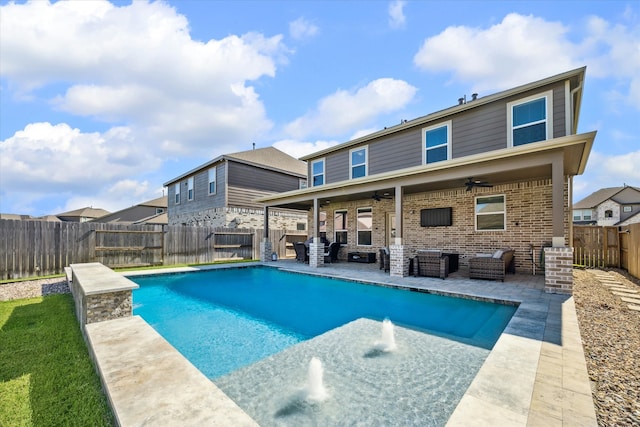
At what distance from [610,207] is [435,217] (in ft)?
124

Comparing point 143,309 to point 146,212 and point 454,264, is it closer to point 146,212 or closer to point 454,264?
point 454,264

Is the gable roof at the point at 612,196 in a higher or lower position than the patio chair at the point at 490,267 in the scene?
higher

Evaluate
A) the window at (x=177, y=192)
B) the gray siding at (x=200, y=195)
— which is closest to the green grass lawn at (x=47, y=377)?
the gray siding at (x=200, y=195)

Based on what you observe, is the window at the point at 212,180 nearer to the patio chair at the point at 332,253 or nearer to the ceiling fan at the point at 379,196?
the patio chair at the point at 332,253

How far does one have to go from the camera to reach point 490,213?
987 centimetres

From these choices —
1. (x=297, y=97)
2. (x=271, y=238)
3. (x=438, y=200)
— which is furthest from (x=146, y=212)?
(x=438, y=200)

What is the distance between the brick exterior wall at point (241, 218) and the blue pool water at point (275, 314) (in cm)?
777

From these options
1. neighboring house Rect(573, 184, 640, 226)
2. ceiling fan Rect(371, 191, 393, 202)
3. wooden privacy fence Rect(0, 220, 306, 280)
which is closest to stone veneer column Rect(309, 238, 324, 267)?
ceiling fan Rect(371, 191, 393, 202)

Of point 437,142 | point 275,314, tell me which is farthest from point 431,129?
point 275,314

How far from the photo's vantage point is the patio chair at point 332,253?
12.8 metres

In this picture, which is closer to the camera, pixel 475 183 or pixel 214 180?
pixel 475 183

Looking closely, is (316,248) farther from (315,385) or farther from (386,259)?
(315,385)

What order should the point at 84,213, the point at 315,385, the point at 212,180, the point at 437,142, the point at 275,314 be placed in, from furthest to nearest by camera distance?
the point at 84,213
the point at 212,180
the point at 437,142
the point at 275,314
the point at 315,385

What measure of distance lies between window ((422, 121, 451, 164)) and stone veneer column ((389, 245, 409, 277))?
12.0ft
